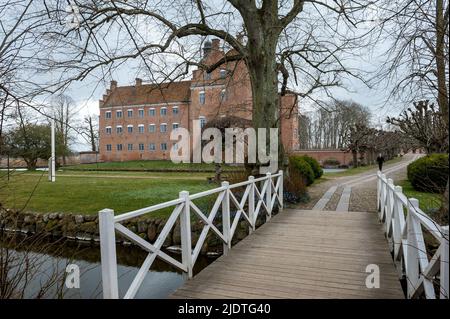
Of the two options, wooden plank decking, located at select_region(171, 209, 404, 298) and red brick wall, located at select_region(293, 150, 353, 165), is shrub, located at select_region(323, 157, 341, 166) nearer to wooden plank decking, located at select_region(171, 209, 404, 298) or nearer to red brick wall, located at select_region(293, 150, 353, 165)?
red brick wall, located at select_region(293, 150, 353, 165)

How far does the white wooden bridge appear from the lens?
259 centimetres

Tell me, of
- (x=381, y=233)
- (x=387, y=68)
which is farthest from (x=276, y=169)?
(x=387, y=68)

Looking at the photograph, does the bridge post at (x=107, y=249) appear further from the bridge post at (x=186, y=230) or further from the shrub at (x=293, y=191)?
the shrub at (x=293, y=191)

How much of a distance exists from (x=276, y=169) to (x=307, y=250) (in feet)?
15.8

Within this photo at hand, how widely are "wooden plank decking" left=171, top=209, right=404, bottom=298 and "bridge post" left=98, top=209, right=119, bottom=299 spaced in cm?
100

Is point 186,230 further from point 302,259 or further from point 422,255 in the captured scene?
point 422,255

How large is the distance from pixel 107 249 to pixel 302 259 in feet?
9.66

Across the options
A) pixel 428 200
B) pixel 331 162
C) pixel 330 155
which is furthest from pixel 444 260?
pixel 330 155

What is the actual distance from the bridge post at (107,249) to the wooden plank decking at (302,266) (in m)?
1.00

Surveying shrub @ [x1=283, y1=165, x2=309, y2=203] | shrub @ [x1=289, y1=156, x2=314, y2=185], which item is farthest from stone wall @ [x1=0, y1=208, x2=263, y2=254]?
shrub @ [x1=289, y1=156, x2=314, y2=185]

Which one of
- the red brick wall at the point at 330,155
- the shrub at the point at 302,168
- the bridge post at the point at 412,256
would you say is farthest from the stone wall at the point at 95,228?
the red brick wall at the point at 330,155

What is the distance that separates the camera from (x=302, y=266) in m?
4.28

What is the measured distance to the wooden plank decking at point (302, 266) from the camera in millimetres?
3498

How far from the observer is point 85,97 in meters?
6.54
